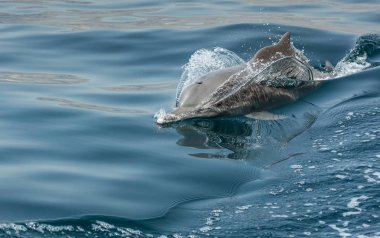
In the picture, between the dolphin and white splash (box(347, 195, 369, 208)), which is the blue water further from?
the dolphin

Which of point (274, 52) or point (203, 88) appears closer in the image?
point (203, 88)

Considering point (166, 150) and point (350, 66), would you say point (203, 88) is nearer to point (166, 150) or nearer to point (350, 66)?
point (166, 150)

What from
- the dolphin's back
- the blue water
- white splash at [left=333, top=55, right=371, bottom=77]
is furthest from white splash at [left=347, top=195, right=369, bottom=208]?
white splash at [left=333, top=55, right=371, bottom=77]

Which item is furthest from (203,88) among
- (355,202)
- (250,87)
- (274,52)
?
(355,202)

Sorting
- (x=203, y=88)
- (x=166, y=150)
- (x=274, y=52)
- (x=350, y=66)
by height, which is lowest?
(x=166, y=150)

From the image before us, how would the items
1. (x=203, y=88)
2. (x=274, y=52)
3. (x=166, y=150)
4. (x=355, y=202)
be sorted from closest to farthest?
(x=355, y=202), (x=166, y=150), (x=203, y=88), (x=274, y=52)

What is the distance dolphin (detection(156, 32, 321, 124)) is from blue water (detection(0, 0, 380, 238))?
156mm

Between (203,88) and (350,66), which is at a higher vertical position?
(350,66)

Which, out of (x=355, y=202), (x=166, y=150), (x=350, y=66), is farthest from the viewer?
(x=350, y=66)

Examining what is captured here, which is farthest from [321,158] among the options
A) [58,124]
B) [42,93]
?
[42,93]

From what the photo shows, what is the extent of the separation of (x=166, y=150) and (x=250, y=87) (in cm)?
198

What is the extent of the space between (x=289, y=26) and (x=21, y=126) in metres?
7.59

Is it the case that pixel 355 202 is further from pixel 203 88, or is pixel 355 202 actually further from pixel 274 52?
pixel 274 52

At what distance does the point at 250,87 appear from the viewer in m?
10.8
